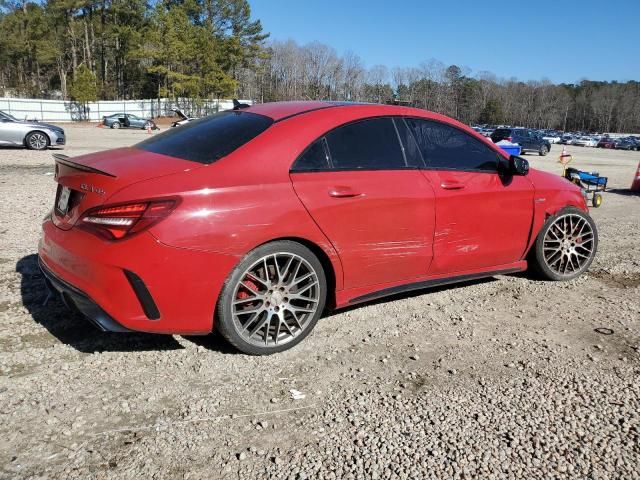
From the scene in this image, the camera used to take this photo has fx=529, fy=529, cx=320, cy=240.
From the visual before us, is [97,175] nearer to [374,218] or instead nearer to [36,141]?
[374,218]

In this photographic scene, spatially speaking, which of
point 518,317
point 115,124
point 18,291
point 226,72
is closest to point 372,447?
point 518,317

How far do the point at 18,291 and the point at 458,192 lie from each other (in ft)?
11.7

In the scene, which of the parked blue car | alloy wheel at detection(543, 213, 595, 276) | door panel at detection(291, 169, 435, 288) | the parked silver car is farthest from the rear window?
the parked blue car

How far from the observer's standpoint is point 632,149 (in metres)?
51.8

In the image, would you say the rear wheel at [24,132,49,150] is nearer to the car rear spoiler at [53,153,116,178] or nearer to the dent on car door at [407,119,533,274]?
the car rear spoiler at [53,153,116,178]

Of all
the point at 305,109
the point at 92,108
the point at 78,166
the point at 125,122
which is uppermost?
the point at 92,108

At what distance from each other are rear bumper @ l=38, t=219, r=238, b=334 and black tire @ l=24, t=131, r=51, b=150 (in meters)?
15.2

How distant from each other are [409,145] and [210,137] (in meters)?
1.48

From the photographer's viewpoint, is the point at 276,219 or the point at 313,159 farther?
the point at 313,159

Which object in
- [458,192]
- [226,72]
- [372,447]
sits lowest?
[372,447]

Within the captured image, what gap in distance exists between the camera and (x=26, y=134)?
1602 centimetres

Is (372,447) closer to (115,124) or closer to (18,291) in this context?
(18,291)

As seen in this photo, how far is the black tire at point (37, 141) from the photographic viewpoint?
16.1 m

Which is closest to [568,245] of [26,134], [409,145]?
[409,145]
